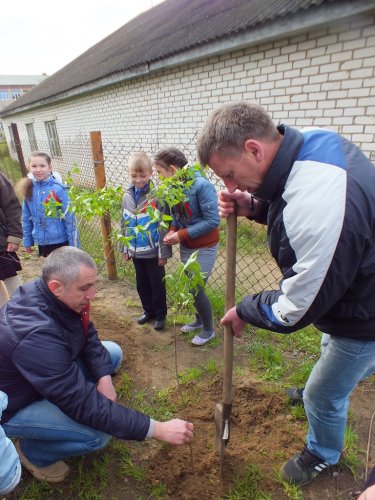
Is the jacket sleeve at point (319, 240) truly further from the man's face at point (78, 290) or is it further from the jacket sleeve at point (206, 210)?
the jacket sleeve at point (206, 210)

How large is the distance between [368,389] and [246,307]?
59.1 inches

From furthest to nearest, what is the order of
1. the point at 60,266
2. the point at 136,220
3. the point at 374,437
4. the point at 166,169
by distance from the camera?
the point at 136,220
the point at 166,169
the point at 374,437
the point at 60,266

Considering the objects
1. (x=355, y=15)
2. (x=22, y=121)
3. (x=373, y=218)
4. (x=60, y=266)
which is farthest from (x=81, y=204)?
(x=22, y=121)

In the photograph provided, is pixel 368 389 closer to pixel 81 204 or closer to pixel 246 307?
pixel 246 307

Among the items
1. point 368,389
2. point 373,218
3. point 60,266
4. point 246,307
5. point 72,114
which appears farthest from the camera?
point 72,114

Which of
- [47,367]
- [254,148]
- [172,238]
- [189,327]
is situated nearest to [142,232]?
[172,238]

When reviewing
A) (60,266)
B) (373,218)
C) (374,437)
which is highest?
(373,218)

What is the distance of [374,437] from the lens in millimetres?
1997

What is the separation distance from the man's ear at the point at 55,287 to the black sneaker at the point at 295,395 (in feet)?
5.28

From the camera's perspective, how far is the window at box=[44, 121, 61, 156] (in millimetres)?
13859

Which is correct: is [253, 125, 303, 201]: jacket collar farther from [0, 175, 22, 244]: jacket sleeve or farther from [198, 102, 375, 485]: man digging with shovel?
[0, 175, 22, 244]: jacket sleeve

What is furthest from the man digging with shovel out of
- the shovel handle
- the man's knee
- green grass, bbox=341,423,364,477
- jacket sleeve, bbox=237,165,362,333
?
the man's knee

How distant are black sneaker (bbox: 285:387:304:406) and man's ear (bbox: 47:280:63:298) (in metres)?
1.61

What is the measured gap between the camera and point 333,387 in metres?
1.48
